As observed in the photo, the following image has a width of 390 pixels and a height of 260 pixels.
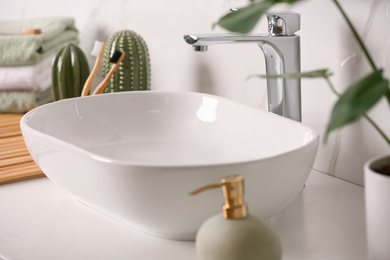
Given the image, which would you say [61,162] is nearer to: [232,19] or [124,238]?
[124,238]

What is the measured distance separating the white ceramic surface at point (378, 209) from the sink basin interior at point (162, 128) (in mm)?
300

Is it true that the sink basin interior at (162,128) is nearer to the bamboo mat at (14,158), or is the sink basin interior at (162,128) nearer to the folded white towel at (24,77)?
the bamboo mat at (14,158)

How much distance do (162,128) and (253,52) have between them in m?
0.23

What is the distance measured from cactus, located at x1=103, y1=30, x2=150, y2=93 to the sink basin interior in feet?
0.69

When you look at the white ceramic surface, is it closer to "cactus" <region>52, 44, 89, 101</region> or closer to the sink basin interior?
the sink basin interior

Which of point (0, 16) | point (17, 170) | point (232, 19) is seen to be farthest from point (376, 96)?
point (0, 16)

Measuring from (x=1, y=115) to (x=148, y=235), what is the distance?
87 centimetres

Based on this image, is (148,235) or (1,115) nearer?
(148,235)

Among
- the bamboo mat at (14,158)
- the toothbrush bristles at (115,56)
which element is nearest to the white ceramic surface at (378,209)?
the bamboo mat at (14,158)

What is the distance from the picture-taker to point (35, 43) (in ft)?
5.01

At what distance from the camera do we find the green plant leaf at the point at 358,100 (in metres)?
0.49

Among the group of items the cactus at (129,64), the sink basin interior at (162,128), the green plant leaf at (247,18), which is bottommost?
the sink basin interior at (162,128)

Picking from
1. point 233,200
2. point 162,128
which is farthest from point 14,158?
point 233,200

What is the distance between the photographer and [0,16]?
213 centimetres
